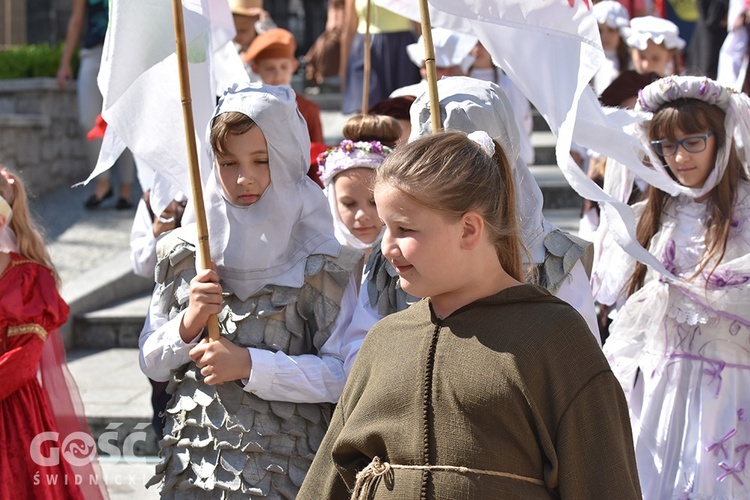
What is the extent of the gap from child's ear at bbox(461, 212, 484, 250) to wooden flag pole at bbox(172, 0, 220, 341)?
1029 millimetres

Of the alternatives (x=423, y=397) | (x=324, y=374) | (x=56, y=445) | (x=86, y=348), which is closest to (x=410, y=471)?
(x=423, y=397)

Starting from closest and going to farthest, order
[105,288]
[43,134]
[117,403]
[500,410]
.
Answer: [500,410], [117,403], [105,288], [43,134]

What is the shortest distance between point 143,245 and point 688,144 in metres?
2.37

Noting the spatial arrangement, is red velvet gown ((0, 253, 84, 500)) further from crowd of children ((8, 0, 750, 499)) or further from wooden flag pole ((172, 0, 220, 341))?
wooden flag pole ((172, 0, 220, 341))

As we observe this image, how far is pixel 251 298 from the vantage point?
10.7ft

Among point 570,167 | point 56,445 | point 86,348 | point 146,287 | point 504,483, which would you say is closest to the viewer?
point 504,483

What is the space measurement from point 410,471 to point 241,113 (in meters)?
1.40

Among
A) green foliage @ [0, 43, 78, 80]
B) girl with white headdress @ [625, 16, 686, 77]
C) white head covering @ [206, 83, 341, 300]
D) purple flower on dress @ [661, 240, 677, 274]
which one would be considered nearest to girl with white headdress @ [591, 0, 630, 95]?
girl with white headdress @ [625, 16, 686, 77]

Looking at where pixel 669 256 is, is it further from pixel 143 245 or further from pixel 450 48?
pixel 450 48

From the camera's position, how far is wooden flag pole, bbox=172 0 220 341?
3.12 metres

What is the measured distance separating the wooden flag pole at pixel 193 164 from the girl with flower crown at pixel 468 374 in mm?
780

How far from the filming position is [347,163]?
4152 mm

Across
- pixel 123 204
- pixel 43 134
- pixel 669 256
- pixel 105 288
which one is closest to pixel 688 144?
pixel 669 256

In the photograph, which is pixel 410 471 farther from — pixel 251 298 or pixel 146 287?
pixel 146 287
